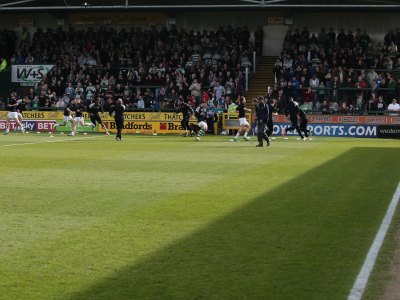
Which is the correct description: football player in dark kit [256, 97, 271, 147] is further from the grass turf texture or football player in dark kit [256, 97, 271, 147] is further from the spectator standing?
the spectator standing

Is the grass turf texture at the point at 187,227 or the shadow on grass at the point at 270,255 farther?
the grass turf texture at the point at 187,227

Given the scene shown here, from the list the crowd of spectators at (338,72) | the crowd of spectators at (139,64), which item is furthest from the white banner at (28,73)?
the crowd of spectators at (338,72)

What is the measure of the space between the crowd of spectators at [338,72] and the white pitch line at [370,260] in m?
27.3

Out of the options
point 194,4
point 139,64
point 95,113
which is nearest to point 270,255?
point 95,113

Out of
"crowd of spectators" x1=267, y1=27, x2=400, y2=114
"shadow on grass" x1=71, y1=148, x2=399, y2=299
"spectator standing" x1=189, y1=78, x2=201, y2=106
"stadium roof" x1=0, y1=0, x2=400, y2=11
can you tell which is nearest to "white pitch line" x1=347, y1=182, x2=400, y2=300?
"shadow on grass" x1=71, y1=148, x2=399, y2=299

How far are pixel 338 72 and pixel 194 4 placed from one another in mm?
11162

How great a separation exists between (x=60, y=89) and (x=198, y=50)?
8.36 m

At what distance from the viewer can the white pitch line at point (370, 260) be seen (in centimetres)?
763

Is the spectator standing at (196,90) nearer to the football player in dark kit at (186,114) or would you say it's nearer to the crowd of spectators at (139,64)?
the crowd of spectators at (139,64)

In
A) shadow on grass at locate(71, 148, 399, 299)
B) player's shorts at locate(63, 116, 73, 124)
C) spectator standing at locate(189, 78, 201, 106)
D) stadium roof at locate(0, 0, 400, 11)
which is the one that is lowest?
player's shorts at locate(63, 116, 73, 124)

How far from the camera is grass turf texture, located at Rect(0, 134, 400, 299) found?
26.3ft

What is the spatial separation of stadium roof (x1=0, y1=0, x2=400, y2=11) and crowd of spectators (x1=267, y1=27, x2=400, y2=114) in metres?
1.64

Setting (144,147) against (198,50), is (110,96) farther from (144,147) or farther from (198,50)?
(144,147)

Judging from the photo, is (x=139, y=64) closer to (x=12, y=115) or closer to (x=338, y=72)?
(x=12, y=115)
